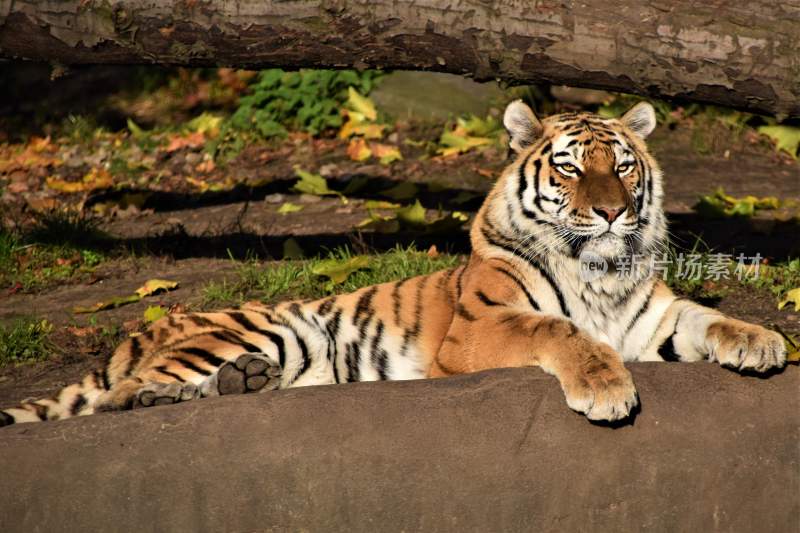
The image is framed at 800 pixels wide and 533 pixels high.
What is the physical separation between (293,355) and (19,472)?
142cm

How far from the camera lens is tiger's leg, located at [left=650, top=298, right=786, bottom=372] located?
9.90ft

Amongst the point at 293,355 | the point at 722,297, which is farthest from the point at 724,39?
the point at 293,355

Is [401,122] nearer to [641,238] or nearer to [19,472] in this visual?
[641,238]

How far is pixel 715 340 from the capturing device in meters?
3.24

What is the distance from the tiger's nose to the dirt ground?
3.51 feet

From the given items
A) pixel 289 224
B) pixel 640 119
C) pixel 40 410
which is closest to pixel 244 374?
pixel 40 410

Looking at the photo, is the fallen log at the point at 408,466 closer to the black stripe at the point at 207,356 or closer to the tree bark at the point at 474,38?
the black stripe at the point at 207,356

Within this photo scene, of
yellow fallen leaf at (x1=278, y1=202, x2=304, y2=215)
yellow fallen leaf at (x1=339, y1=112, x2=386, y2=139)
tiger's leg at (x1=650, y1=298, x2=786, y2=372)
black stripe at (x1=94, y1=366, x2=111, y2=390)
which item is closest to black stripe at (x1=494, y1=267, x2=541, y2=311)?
tiger's leg at (x1=650, y1=298, x2=786, y2=372)

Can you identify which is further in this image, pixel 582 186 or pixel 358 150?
pixel 358 150

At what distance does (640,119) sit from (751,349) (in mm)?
1263

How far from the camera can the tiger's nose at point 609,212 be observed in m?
3.60

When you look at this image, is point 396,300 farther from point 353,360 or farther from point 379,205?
Result: point 379,205

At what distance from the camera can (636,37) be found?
391 centimetres

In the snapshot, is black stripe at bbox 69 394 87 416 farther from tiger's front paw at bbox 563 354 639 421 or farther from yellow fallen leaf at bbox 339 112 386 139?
yellow fallen leaf at bbox 339 112 386 139
